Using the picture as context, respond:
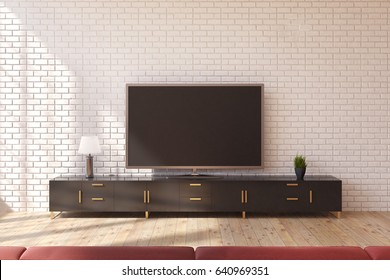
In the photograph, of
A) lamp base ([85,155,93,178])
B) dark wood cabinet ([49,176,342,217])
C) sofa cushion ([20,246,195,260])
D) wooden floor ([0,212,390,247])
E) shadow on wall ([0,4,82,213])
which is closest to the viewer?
sofa cushion ([20,246,195,260])

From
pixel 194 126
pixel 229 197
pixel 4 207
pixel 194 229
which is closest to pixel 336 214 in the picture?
pixel 229 197

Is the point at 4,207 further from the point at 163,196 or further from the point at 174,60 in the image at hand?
the point at 174,60

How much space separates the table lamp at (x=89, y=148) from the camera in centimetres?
563

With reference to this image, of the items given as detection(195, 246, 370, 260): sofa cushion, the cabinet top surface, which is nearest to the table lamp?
the cabinet top surface

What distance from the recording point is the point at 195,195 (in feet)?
18.3

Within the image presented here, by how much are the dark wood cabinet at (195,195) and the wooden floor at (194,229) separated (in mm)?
132

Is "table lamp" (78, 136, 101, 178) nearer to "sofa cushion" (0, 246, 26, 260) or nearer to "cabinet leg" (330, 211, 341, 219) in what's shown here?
"cabinet leg" (330, 211, 341, 219)

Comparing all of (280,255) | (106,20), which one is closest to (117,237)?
(106,20)

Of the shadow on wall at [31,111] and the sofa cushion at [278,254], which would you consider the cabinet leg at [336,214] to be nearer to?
the shadow on wall at [31,111]

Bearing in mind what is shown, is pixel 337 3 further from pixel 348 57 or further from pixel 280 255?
pixel 280 255

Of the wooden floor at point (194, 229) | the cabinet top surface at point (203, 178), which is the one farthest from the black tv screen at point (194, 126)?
the wooden floor at point (194, 229)

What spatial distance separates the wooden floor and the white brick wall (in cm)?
92

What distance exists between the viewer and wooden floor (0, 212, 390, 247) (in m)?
4.50
